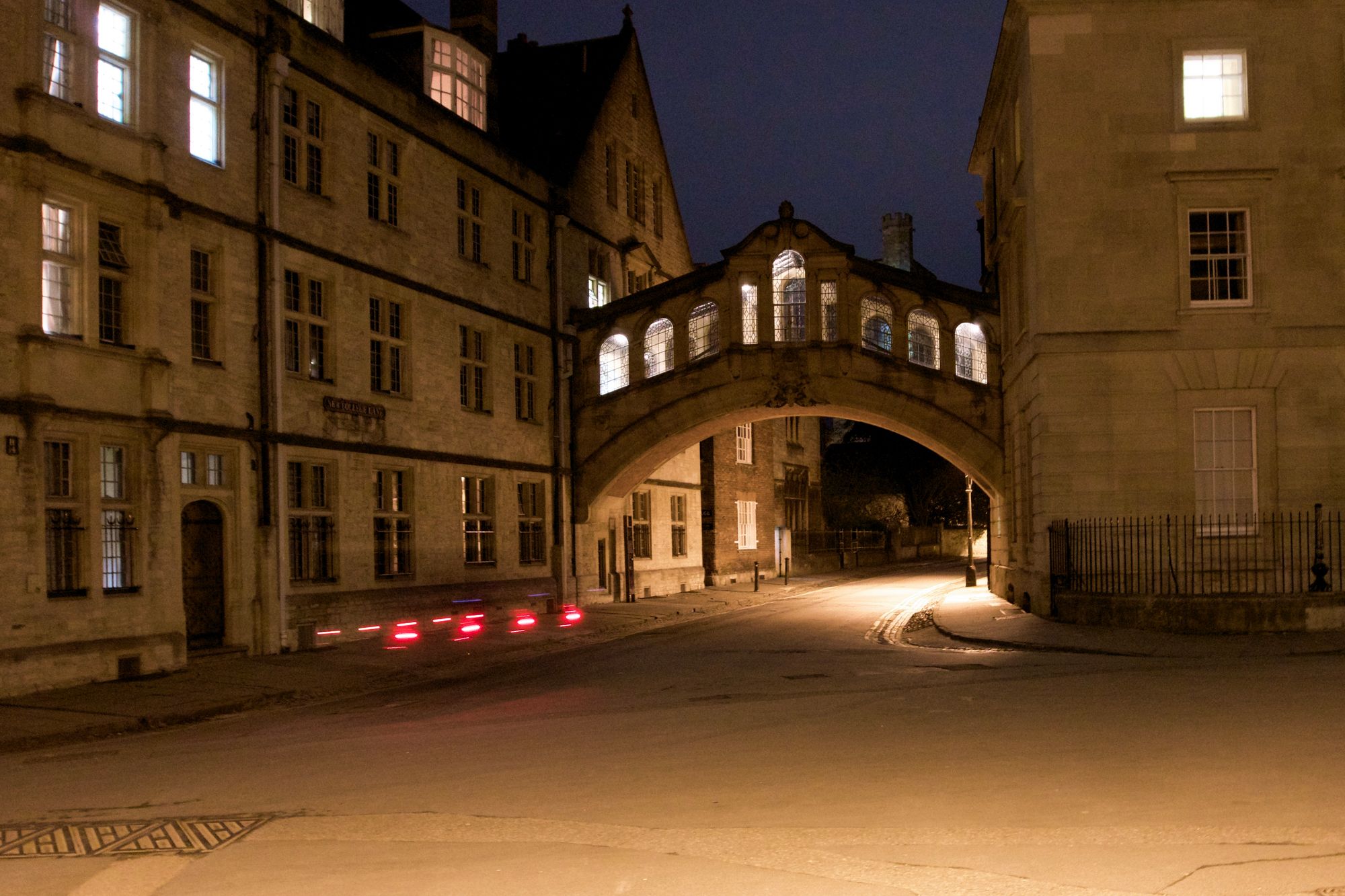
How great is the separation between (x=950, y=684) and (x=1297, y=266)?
13.3 meters

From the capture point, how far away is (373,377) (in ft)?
77.2

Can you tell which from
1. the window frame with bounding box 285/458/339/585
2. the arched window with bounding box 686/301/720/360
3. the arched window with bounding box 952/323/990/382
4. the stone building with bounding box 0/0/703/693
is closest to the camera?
the stone building with bounding box 0/0/703/693

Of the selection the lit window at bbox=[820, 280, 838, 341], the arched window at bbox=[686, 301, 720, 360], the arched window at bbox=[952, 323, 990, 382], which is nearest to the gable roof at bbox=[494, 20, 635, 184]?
the arched window at bbox=[686, 301, 720, 360]

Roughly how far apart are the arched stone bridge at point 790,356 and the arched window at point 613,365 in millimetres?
97

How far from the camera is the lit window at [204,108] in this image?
18875mm

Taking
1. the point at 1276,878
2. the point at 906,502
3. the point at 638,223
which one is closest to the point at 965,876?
the point at 1276,878

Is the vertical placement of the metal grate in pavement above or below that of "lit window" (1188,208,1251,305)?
below

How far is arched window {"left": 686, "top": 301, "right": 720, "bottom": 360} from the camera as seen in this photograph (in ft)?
101

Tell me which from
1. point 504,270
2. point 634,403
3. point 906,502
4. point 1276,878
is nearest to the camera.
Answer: point 1276,878

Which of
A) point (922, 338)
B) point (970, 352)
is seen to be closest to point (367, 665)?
point (922, 338)

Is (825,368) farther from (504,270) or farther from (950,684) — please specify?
(950,684)

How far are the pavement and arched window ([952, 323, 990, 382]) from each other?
560 centimetres

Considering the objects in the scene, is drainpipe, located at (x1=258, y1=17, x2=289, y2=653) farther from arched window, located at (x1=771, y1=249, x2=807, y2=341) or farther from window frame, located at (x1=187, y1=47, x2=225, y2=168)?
arched window, located at (x1=771, y1=249, x2=807, y2=341)

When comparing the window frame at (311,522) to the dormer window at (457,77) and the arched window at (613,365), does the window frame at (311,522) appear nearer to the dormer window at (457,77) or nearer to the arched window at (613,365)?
the dormer window at (457,77)
